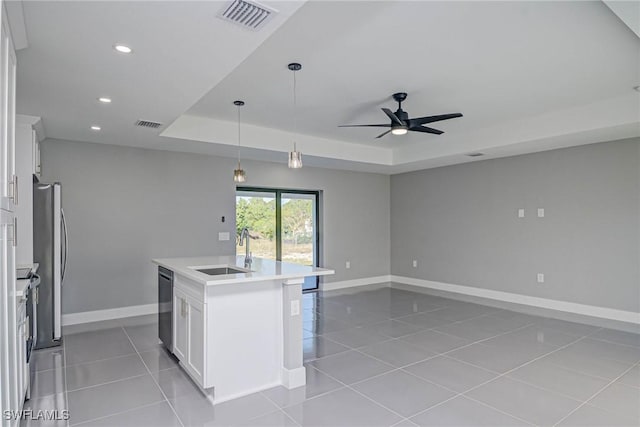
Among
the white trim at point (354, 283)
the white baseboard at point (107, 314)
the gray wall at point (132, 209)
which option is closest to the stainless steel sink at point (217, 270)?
the gray wall at point (132, 209)

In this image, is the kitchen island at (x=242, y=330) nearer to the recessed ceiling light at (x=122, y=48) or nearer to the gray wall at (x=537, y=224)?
the recessed ceiling light at (x=122, y=48)

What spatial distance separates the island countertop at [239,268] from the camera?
2754mm

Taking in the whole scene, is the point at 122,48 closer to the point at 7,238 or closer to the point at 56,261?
the point at 7,238

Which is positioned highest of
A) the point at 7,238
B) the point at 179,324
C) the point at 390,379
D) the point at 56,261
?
the point at 7,238

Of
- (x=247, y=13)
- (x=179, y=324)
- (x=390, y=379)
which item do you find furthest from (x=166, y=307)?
(x=247, y=13)

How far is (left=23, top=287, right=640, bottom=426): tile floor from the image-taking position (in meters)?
2.60

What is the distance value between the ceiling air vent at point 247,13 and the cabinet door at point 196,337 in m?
1.93

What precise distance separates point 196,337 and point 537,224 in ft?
17.2

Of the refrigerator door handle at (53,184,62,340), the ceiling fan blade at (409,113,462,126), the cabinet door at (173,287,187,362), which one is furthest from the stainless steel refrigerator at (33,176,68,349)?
the ceiling fan blade at (409,113,462,126)

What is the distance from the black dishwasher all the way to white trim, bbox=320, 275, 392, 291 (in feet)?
12.3

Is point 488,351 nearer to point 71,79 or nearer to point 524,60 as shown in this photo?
point 524,60

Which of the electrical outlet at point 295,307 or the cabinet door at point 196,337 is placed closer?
the cabinet door at point 196,337

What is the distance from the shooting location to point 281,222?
278 inches

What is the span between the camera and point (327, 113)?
15.9 ft
